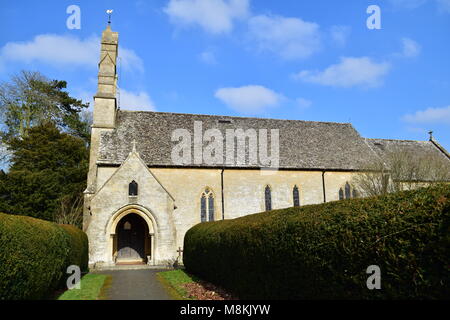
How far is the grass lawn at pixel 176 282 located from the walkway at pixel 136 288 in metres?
0.27

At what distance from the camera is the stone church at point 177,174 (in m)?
22.2

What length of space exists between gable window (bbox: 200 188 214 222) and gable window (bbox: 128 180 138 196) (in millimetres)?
5661

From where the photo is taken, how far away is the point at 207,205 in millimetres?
26344

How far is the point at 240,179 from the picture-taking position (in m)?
27.1

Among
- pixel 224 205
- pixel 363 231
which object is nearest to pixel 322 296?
pixel 363 231

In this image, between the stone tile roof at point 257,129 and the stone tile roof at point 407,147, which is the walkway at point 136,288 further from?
the stone tile roof at point 407,147

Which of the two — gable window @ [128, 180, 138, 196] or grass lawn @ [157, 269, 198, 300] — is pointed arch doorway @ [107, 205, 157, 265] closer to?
gable window @ [128, 180, 138, 196]

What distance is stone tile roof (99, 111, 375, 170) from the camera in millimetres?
26438

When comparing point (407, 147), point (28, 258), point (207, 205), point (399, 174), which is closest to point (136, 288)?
point (28, 258)

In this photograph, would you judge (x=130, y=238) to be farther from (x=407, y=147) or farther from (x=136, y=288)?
(x=407, y=147)
